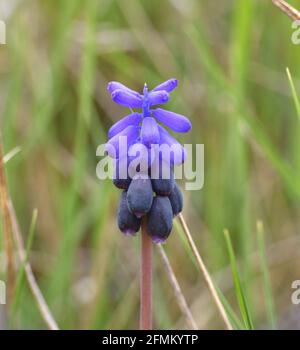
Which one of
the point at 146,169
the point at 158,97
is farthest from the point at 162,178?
the point at 158,97

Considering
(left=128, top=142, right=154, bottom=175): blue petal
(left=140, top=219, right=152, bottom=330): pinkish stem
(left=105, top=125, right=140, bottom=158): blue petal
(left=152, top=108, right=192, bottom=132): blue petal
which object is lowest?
(left=140, top=219, right=152, bottom=330): pinkish stem

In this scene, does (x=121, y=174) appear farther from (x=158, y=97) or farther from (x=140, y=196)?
(x=158, y=97)

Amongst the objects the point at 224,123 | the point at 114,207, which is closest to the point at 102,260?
the point at 114,207

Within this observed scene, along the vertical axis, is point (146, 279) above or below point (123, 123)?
below

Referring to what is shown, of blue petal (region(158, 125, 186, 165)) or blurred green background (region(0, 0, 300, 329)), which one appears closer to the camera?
blue petal (region(158, 125, 186, 165))

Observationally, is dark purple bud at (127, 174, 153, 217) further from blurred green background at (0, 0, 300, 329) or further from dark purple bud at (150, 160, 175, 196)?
blurred green background at (0, 0, 300, 329)

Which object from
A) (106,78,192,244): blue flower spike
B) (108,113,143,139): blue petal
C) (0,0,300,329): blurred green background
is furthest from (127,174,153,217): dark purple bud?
(0,0,300,329): blurred green background

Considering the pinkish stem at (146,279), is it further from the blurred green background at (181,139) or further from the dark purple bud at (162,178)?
the blurred green background at (181,139)
